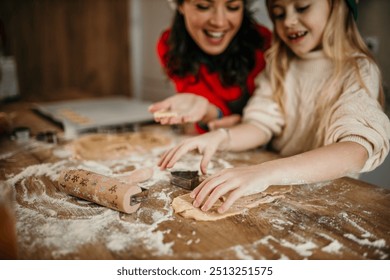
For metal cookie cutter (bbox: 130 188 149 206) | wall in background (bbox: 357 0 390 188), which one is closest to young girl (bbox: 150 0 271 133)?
wall in background (bbox: 357 0 390 188)

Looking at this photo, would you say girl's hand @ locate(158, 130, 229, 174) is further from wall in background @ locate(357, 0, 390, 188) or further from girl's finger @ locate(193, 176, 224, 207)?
wall in background @ locate(357, 0, 390, 188)

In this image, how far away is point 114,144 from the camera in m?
1.20

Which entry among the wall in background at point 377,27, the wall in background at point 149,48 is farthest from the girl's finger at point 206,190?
the wall in background at point 149,48

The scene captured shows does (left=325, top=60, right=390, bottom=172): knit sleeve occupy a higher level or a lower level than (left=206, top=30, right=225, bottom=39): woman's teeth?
lower

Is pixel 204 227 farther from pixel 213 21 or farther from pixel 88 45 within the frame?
pixel 88 45

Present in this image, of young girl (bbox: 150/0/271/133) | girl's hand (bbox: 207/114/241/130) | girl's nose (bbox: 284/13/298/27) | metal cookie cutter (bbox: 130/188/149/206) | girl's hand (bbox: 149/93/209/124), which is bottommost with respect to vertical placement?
metal cookie cutter (bbox: 130/188/149/206)

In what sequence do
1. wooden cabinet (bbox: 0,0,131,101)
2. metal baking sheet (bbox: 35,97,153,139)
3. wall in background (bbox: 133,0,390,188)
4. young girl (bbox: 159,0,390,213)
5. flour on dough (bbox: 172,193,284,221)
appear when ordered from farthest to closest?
wall in background (bbox: 133,0,390,188)
wooden cabinet (bbox: 0,0,131,101)
metal baking sheet (bbox: 35,97,153,139)
young girl (bbox: 159,0,390,213)
flour on dough (bbox: 172,193,284,221)

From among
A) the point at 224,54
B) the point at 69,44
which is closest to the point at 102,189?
the point at 224,54

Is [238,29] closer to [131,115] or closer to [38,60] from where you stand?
[131,115]

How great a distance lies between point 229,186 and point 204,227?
0.35ft

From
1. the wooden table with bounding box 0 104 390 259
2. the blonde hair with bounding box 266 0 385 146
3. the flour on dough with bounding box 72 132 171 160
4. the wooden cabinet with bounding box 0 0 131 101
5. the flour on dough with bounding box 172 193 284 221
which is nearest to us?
the wooden table with bounding box 0 104 390 259

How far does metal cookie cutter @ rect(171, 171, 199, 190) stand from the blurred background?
2086mm

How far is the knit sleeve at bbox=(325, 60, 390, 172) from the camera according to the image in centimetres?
86
